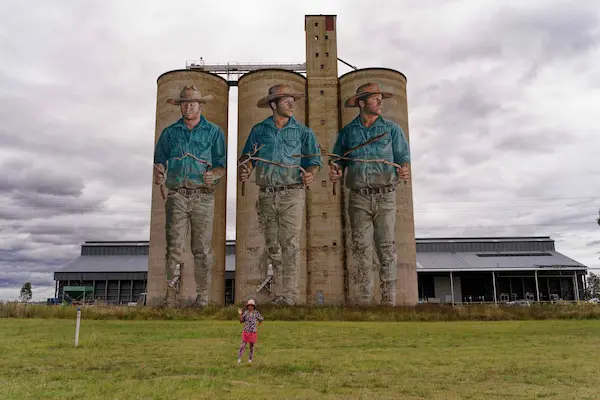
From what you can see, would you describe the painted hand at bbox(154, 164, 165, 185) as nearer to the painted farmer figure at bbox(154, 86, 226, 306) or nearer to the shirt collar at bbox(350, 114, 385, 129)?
the painted farmer figure at bbox(154, 86, 226, 306)

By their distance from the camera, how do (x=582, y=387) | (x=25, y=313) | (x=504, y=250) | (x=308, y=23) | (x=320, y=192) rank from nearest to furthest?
(x=582, y=387)
(x=25, y=313)
(x=320, y=192)
(x=308, y=23)
(x=504, y=250)

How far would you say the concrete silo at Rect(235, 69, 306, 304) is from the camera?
53688mm

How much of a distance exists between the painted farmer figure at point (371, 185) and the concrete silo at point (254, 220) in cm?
575

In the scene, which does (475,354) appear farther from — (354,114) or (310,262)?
(354,114)

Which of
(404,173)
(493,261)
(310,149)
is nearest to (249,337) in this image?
(310,149)

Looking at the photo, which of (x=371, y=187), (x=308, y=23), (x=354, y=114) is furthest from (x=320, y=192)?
(x=308, y=23)

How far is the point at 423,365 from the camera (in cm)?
1551

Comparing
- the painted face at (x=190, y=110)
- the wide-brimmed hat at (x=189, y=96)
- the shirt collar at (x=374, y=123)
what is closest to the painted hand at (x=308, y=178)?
the shirt collar at (x=374, y=123)

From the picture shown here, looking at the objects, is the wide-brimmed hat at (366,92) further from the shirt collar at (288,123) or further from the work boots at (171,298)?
the work boots at (171,298)

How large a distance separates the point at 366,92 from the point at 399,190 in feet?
39.7

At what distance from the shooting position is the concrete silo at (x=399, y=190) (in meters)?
53.8

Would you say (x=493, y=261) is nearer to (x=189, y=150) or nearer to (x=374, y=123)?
(x=374, y=123)

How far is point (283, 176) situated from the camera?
180ft

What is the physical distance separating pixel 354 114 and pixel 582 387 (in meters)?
48.2
